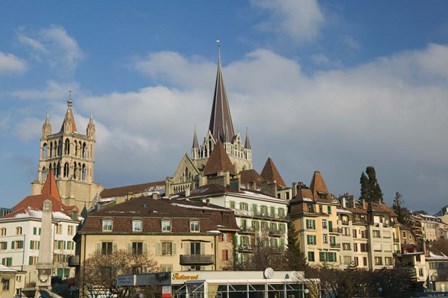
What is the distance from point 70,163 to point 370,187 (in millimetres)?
98021

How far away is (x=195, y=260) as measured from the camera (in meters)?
66.1

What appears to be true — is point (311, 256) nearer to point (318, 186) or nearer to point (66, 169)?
point (318, 186)

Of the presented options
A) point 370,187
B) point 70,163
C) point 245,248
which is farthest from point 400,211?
point 70,163

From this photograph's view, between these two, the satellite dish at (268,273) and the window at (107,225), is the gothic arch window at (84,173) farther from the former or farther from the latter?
the satellite dish at (268,273)

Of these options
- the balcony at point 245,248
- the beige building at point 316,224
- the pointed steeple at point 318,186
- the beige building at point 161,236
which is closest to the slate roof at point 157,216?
the beige building at point 161,236

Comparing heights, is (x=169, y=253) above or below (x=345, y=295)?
above

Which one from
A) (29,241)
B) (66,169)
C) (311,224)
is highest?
(66,169)

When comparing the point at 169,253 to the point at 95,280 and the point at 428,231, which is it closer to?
the point at 95,280

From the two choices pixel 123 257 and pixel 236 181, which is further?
pixel 236 181

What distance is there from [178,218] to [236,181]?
23434mm

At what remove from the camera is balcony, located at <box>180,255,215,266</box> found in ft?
216

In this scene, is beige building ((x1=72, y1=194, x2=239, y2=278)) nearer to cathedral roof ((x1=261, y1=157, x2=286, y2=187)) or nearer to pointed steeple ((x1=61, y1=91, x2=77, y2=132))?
cathedral roof ((x1=261, y1=157, x2=286, y2=187))

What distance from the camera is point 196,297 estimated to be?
5397cm

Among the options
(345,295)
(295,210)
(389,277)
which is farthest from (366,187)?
(345,295)
